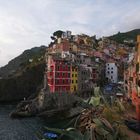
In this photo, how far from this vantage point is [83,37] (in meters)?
122

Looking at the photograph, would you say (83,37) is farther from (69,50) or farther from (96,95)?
(96,95)

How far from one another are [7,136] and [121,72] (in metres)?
66.4

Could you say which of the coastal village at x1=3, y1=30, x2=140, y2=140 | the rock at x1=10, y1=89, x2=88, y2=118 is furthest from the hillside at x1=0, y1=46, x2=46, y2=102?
the rock at x1=10, y1=89, x2=88, y2=118

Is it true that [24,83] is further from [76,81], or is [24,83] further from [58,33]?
[76,81]

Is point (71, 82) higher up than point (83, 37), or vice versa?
point (83, 37)

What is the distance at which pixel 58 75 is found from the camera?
76.7 metres

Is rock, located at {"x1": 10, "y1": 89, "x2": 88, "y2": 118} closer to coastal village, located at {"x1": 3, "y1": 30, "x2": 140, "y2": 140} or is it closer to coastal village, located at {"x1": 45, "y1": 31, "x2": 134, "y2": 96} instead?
coastal village, located at {"x1": 3, "y1": 30, "x2": 140, "y2": 140}

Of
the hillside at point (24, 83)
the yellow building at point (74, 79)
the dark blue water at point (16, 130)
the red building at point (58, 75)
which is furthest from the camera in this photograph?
the hillside at point (24, 83)

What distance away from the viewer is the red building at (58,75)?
7612 cm

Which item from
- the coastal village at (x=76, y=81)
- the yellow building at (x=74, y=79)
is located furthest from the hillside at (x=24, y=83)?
the yellow building at (x=74, y=79)

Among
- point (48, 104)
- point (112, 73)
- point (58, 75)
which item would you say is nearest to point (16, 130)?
point (48, 104)

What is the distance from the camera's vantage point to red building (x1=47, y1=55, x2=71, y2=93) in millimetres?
76125

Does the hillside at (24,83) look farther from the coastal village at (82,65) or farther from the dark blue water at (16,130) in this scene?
the dark blue water at (16,130)

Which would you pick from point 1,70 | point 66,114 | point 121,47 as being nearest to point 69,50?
point 66,114
